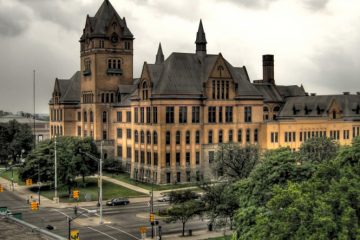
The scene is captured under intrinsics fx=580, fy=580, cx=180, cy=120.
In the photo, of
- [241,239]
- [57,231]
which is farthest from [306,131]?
[241,239]

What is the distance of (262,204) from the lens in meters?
47.5

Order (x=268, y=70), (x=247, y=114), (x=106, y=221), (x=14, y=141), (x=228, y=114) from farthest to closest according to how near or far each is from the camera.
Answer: (x=268, y=70) → (x=14, y=141) → (x=247, y=114) → (x=228, y=114) → (x=106, y=221)

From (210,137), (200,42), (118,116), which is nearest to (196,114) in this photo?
(210,137)

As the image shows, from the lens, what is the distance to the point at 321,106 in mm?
121000

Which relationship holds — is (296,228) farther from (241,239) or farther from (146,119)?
(146,119)

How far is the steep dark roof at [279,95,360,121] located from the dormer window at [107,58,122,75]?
3743 centimetres

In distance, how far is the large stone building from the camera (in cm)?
9856

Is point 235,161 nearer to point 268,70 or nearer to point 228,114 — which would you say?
point 228,114

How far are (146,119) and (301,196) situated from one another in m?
65.9

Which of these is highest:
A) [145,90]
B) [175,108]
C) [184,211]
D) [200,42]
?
[200,42]

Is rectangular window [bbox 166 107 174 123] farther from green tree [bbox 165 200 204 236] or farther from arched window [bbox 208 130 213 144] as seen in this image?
green tree [bbox 165 200 204 236]

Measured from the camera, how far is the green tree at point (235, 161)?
241 feet

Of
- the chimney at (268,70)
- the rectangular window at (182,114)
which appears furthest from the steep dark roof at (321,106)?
the rectangular window at (182,114)

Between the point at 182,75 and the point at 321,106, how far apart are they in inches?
1415
